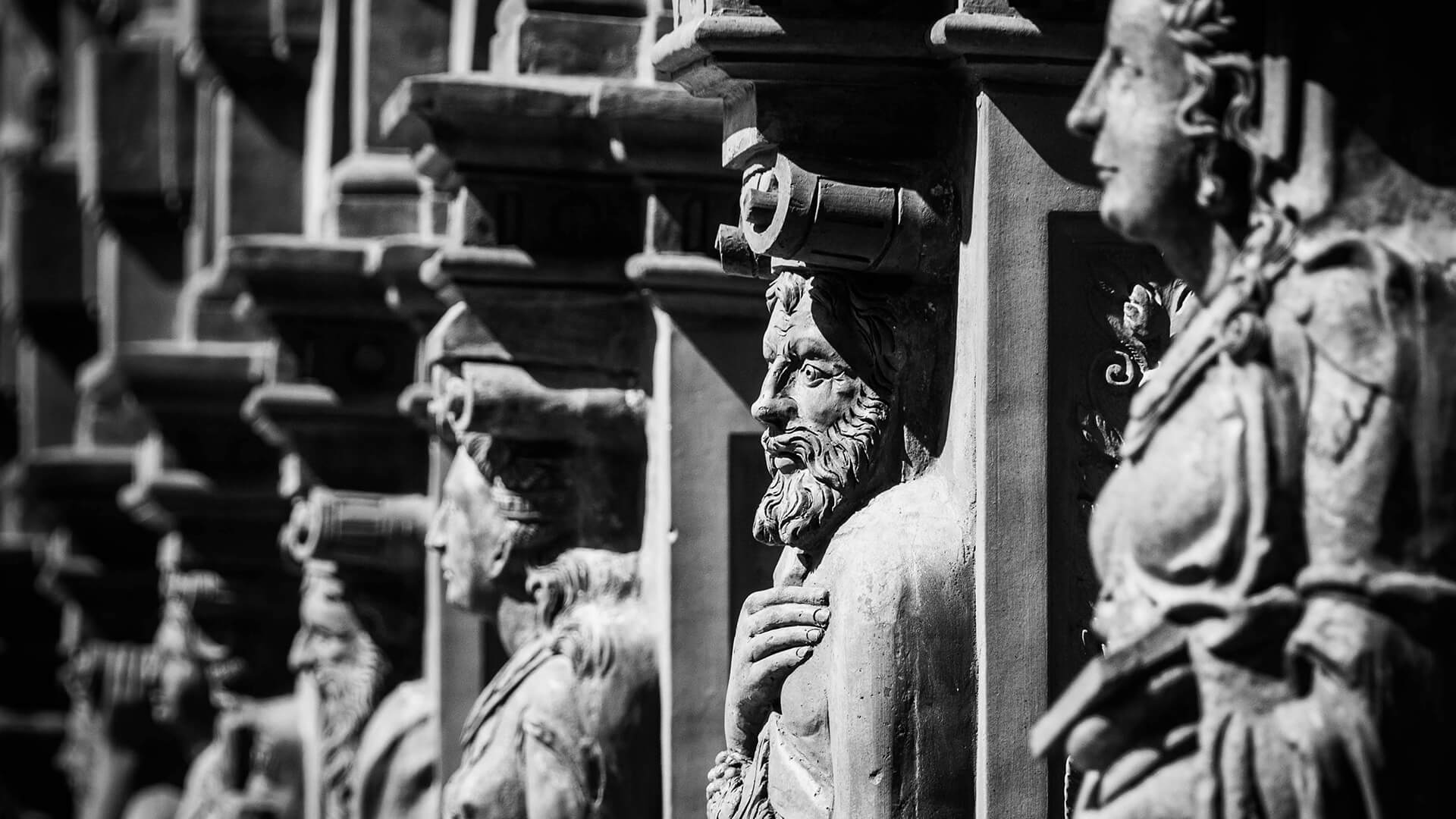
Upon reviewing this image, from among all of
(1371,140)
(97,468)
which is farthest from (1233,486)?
(97,468)

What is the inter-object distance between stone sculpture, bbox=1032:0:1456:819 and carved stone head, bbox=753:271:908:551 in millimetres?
1651

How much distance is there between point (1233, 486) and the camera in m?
4.15

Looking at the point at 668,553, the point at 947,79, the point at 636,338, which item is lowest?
the point at 668,553

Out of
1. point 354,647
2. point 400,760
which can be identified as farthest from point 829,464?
point 354,647

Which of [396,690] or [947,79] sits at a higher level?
[947,79]

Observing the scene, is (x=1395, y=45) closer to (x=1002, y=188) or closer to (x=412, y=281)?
(x=1002, y=188)

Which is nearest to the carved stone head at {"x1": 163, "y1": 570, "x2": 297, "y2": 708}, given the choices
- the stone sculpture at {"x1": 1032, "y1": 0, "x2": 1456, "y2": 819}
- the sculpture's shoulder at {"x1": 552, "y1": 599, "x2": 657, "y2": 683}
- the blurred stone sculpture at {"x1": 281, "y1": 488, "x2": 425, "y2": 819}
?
the blurred stone sculpture at {"x1": 281, "y1": 488, "x2": 425, "y2": 819}

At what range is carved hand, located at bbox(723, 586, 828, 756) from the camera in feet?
19.5

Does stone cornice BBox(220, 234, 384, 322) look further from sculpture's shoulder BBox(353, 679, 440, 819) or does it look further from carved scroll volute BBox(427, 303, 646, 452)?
carved scroll volute BBox(427, 303, 646, 452)

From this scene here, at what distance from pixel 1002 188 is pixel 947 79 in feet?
1.12

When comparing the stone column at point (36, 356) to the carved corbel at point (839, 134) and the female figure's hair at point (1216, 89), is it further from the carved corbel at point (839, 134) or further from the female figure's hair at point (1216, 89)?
the female figure's hair at point (1216, 89)

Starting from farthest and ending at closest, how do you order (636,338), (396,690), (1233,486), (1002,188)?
(396,690)
(636,338)
(1002,188)
(1233,486)

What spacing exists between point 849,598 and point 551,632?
229cm

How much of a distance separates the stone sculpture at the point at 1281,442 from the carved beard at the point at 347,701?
6.37m
